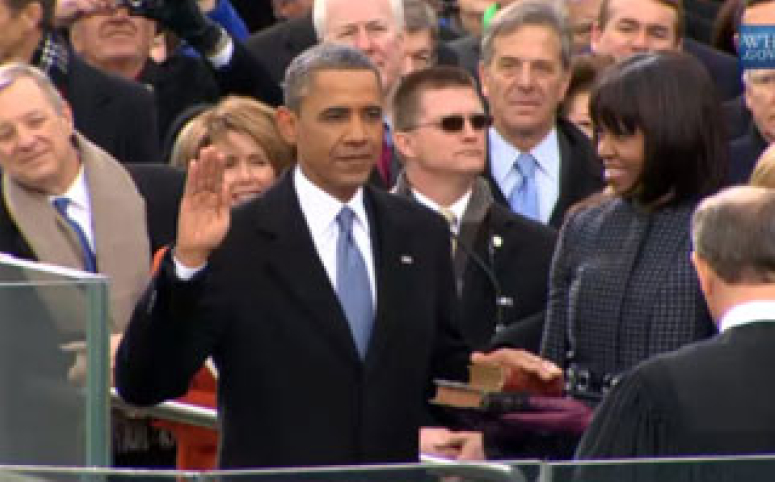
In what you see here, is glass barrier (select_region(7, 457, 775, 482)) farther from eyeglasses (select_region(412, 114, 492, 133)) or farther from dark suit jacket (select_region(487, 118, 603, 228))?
dark suit jacket (select_region(487, 118, 603, 228))

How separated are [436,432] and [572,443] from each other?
59 centimetres

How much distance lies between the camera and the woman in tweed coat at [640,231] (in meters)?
8.19

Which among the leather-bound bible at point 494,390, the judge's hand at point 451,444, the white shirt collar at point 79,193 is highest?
the white shirt collar at point 79,193

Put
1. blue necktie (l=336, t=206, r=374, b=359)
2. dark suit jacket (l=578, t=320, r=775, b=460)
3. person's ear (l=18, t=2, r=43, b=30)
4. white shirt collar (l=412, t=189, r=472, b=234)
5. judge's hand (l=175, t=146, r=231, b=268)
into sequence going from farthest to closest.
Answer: person's ear (l=18, t=2, r=43, b=30) → white shirt collar (l=412, t=189, r=472, b=234) → blue necktie (l=336, t=206, r=374, b=359) → judge's hand (l=175, t=146, r=231, b=268) → dark suit jacket (l=578, t=320, r=775, b=460)

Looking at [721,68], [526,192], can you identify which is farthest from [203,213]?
[721,68]

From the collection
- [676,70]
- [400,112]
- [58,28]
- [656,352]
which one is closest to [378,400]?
[656,352]

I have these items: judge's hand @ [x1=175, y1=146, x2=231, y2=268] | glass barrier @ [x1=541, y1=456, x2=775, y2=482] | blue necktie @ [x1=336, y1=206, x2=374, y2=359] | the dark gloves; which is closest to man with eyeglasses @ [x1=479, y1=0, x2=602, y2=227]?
the dark gloves

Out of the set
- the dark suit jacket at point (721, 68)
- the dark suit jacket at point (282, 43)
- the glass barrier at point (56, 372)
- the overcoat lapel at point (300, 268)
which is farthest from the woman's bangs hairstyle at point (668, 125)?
the dark suit jacket at point (282, 43)

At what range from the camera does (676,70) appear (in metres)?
8.49

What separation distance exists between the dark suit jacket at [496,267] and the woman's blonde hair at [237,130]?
76 cm

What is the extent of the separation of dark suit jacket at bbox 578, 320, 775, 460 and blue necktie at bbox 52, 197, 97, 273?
285cm

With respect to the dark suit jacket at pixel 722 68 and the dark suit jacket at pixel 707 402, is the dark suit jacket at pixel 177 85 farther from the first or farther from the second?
the dark suit jacket at pixel 707 402

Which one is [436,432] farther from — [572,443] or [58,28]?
[58,28]

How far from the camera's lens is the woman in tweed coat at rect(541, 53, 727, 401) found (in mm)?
8188
